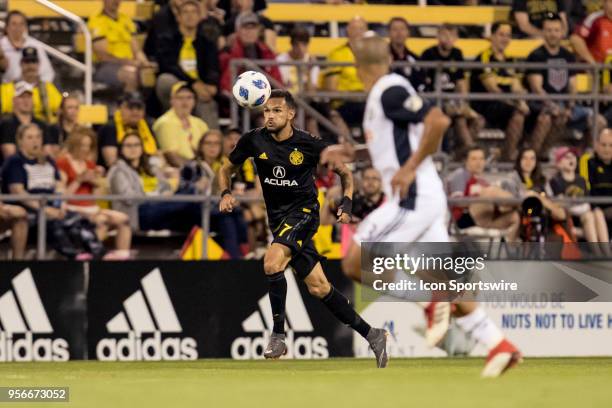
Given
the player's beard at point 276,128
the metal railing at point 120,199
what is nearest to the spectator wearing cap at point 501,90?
the metal railing at point 120,199

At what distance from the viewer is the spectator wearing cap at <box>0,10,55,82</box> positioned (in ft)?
58.0

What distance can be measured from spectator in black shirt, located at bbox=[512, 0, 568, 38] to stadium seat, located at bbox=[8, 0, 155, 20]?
5228 mm

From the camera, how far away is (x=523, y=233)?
16.3 m

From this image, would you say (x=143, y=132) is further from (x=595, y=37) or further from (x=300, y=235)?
(x=595, y=37)

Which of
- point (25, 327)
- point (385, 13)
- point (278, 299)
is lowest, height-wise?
point (25, 327)

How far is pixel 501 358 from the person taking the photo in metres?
10.4

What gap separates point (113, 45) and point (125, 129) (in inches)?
81.4

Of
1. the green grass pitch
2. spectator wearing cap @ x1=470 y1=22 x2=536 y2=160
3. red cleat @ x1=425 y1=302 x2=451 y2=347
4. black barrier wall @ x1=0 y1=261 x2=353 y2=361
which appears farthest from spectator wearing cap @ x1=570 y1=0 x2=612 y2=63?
red cleat @ x1=425 y1=302 x2=451 y2=347

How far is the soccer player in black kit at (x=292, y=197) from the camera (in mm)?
12594

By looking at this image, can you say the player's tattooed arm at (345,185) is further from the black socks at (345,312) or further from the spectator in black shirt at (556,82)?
the spectator in black shirt at (556,82)

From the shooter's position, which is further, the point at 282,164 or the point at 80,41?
the point at 80,41

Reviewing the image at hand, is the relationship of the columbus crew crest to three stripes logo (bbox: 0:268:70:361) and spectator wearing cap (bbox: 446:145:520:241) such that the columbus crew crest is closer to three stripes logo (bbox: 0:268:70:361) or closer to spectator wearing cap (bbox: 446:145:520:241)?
three stripes logo (bbox: 0:268:70:361)

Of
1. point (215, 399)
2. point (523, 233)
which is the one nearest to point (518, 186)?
point (523, 233)

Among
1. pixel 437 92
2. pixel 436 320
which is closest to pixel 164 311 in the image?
pixel 437 92
